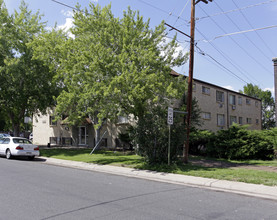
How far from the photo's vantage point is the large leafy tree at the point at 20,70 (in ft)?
72.4

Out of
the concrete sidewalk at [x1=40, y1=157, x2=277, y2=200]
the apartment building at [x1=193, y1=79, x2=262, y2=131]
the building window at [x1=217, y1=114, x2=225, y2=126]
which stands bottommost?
the concrete sidewalk at [x1=40, y1=157, x2=277, y2=200]

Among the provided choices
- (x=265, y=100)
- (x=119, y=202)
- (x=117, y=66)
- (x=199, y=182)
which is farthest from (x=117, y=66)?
(x=265, y=100)

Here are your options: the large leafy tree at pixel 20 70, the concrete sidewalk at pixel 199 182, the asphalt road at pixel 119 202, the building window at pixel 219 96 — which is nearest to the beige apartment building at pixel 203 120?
the building window at pixel 219 96

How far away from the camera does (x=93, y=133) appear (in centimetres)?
2800

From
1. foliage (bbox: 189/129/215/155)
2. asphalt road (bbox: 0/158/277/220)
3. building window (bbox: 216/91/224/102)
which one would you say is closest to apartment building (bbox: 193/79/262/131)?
building window (bbox: 216/91/224/102)

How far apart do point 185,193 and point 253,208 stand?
81.8 inches

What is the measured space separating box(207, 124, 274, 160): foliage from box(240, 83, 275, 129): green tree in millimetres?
38922

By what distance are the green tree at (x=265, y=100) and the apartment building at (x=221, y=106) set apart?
62.5 ft

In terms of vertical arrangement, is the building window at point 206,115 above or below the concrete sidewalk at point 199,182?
above

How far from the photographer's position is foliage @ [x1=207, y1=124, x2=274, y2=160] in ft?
51.7

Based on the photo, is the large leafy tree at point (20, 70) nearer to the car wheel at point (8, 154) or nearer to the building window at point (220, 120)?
the car wheel at point (8, 154)

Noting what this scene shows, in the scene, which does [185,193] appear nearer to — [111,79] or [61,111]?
[111,79]

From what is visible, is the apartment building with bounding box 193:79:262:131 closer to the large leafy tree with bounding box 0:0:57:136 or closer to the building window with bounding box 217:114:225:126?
the building window with bounding box 217:114:225:126

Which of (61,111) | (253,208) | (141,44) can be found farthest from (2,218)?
(61,111)
